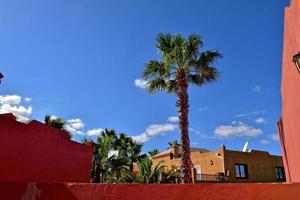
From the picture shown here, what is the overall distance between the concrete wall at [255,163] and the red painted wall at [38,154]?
18.0m

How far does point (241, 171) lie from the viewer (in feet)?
101

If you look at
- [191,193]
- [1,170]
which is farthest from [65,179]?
[191,193]

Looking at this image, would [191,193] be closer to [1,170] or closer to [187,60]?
[1,170]

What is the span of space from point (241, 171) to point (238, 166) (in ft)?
2.10

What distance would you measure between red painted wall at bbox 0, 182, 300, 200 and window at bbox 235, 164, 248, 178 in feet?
90.9

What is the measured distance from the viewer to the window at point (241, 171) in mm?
30409

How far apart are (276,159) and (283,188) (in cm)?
3208

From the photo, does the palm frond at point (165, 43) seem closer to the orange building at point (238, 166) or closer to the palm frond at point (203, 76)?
Result: the palm frond at point (203, 76)

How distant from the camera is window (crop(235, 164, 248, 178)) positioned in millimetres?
30409

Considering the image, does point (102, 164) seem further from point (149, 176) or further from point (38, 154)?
point (38, 154)

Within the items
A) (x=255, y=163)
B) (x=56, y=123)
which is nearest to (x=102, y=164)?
(x=56, y=123)

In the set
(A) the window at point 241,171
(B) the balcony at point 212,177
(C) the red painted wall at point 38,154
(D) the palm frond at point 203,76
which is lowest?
(C) the red painted wall at point 38,154

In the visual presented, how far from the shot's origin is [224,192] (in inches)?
159

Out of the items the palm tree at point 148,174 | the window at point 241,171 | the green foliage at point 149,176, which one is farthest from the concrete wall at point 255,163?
the palm tree at point 148,174
